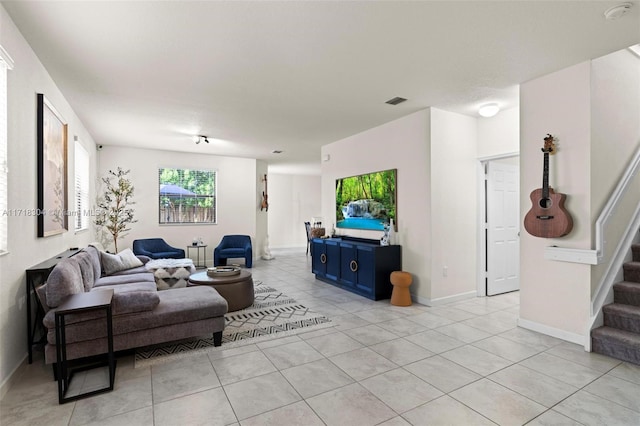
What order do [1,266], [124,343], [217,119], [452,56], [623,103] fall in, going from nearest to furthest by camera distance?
[1,266] < [124,343] < [452,56] < [623,103] < [217,119]

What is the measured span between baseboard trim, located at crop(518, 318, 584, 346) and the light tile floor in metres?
0.09

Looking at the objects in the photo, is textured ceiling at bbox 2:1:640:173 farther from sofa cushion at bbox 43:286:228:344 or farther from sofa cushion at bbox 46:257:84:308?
sofa cushion at bbox 43:286:228:344

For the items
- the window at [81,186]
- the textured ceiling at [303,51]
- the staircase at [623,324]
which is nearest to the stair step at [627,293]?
the staircase at [623,324]

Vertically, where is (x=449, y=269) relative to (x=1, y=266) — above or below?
below

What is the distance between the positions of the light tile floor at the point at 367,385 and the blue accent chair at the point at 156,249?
378 cm

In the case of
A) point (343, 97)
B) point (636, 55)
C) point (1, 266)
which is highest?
point (636, 55)

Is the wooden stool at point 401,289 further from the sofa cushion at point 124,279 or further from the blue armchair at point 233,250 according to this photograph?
the blue armchair at point 233,250

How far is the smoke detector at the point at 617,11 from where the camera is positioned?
2191mm

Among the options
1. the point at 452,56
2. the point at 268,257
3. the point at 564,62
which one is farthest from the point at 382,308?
the point at 268,257

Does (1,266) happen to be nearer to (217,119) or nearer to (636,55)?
(217,119)

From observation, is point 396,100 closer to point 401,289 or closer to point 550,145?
point 550,145

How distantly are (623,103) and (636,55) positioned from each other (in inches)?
23.9

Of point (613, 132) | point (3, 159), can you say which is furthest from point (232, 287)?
point (613, 132)

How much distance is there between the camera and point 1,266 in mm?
2234
